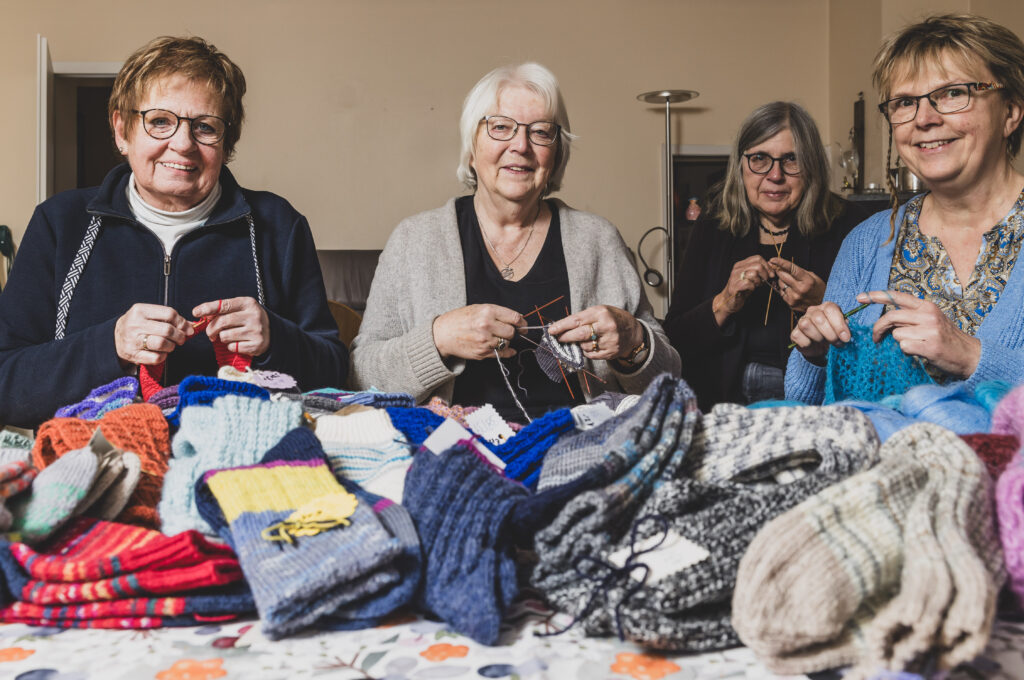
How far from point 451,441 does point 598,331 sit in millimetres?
839

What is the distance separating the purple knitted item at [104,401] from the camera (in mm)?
1122

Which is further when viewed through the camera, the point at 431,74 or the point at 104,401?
the point at 431,74

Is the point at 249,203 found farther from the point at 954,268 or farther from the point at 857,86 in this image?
the point at 857,86

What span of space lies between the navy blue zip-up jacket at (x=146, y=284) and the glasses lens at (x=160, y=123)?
178 mm

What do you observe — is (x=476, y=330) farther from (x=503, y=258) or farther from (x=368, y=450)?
(x=368, y=450)

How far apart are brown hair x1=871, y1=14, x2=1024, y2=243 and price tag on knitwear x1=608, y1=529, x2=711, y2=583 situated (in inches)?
51.8

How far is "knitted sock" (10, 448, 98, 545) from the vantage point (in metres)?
0.74

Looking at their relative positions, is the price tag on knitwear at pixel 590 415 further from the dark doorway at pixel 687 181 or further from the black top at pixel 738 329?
the dark doorway at pixel 687 181

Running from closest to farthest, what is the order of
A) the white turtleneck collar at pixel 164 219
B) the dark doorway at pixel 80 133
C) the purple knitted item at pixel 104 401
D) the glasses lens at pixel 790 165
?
the purple knitted item at pixel 104 401, the white turtleneck collar at pixel 164 219, the glasses lens at pixel 790 165, the dark doorway at pixel 80 133

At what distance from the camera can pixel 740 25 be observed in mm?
5625

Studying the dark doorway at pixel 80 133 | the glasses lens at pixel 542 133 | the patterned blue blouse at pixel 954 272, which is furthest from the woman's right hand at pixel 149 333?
the dark doorway at pixel 80 133

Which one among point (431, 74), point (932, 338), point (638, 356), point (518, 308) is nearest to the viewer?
point (932, 338)

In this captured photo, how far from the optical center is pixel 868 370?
1.40m

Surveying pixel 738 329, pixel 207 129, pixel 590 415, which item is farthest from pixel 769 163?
pixel 590 415
